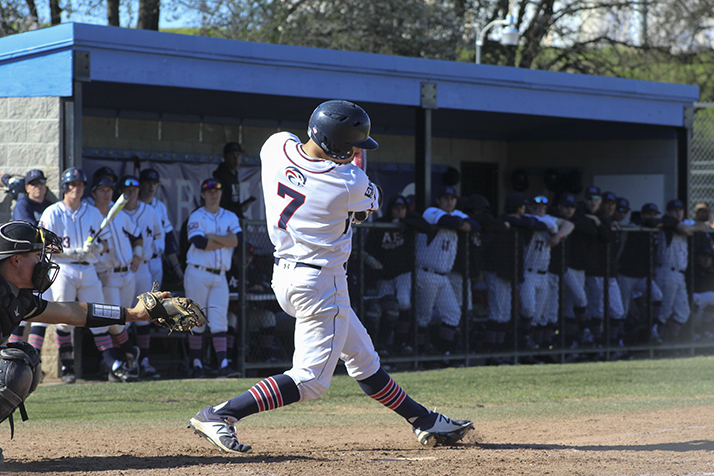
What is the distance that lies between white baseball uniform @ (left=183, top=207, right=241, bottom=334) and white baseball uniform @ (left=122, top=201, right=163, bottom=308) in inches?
15.2

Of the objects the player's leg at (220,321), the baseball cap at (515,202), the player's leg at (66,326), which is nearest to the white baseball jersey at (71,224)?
the player's leg at (66,326)

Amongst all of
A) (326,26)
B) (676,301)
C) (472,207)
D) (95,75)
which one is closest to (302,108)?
(472,207)

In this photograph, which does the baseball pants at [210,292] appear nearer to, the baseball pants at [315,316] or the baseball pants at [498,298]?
the baseball pants at [498,298]

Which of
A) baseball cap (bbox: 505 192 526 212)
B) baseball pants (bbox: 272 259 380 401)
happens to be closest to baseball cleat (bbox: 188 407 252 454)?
baseball pants (bbox: 272 259 380 401)

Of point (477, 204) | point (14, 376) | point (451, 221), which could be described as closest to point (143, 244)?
point (451, 221)

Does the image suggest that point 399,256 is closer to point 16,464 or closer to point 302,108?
point 302,108

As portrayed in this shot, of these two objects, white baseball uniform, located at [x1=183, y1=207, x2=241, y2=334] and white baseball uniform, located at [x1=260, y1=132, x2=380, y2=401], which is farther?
white baseball uniform, located at [x1=183, y1=207, x2=241, y2=334]

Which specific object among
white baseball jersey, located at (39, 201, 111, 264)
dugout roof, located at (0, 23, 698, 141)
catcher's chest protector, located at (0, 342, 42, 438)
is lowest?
catcher's chest protector, located at (0, 342, 42, 438)

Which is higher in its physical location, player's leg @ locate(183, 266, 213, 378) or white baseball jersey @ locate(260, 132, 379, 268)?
white baseball jersey @ locate(260, 132, 379, 268)

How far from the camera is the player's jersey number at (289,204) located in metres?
4.30

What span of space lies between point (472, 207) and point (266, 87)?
2.66m

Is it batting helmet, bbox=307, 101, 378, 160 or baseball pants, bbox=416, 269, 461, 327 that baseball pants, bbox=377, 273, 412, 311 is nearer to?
baseball pants, bbox=416, 269, 461, 327

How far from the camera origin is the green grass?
633 centimetres

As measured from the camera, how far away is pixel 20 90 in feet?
27.5
